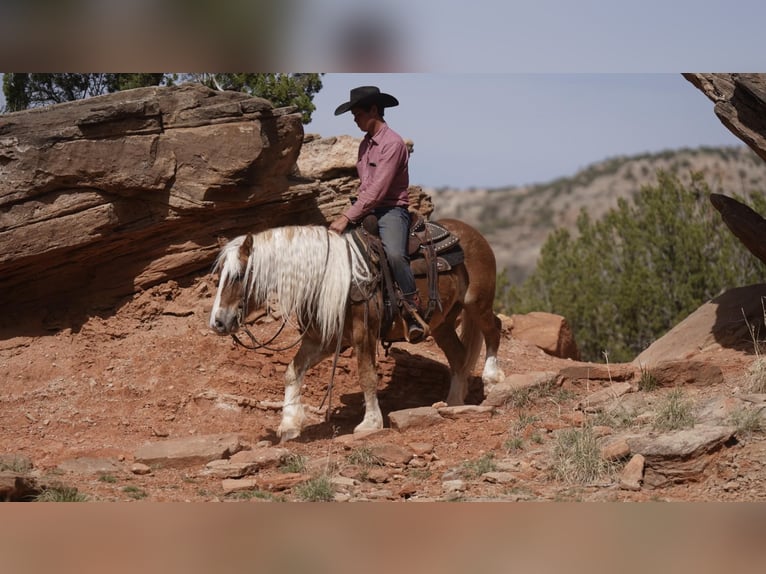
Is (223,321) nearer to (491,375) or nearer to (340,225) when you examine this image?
(340,225)

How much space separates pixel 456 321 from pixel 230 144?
140 inches

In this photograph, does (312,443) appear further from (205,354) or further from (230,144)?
(230,144)

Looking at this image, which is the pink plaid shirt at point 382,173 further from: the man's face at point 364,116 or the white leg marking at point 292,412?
the white leg marking at point 292,412

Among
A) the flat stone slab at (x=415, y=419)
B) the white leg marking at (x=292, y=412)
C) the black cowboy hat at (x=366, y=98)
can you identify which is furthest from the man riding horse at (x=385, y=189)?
the white leg marking at (x=292, y=412)

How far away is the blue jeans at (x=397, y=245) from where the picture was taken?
9.70 m

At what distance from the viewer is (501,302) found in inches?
1118

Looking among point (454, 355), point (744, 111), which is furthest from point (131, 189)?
point (744, 111)

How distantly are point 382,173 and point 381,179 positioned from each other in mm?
66

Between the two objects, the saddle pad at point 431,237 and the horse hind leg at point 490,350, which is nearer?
the saddle pad at point 431,237

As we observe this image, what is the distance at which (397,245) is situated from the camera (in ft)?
31.9

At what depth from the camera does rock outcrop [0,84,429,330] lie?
36.4ft

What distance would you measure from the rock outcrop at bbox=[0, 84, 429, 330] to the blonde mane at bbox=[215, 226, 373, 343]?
265cm

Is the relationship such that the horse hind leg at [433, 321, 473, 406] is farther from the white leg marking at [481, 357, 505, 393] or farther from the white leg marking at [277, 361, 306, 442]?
the white leg marking at [277, 361, 306, 442]

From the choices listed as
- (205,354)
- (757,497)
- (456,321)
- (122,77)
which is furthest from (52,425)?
(757,497)
